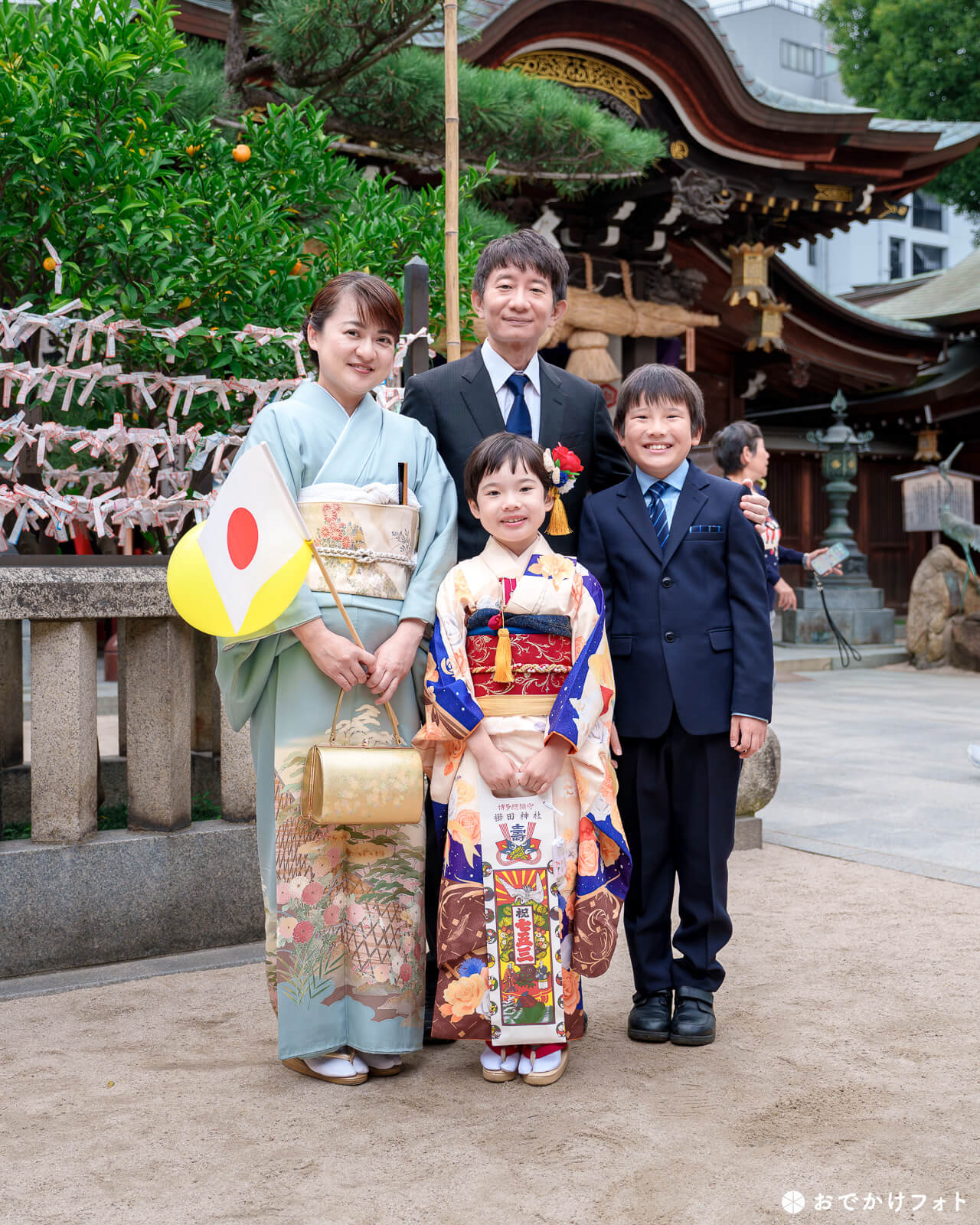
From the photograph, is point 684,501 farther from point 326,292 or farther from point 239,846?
point 239,846

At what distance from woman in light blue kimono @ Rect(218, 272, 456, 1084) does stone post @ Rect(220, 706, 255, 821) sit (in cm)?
84

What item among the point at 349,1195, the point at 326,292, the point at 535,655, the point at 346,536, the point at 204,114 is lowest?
the point at 349,1195

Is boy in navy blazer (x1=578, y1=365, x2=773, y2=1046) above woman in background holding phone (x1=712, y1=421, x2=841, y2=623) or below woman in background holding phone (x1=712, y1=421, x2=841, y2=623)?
below

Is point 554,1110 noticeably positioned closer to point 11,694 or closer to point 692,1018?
point 692,1018

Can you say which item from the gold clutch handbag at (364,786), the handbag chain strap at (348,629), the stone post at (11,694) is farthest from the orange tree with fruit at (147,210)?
the gold clutch handbag at (364,786)

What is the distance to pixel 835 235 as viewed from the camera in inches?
1300

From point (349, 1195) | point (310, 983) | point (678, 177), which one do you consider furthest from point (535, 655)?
point (678, 177)

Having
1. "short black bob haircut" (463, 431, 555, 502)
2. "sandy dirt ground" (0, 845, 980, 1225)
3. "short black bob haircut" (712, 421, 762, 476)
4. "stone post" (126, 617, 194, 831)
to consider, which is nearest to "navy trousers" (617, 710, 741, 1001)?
"sandy dirt ground" (0, 845, 980, 1225)

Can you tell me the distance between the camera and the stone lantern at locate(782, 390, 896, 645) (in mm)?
13328

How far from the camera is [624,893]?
265 centimetres

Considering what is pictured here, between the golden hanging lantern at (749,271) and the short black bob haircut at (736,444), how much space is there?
20.8ft

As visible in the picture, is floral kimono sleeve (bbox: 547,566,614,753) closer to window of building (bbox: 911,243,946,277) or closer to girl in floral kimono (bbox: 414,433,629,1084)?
girl in floral kimono (bbox: 414,433,629,1084)

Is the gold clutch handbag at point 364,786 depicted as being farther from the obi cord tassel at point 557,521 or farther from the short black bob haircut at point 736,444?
the short black bob haircut at point 736,444

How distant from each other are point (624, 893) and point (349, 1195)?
933 mm
